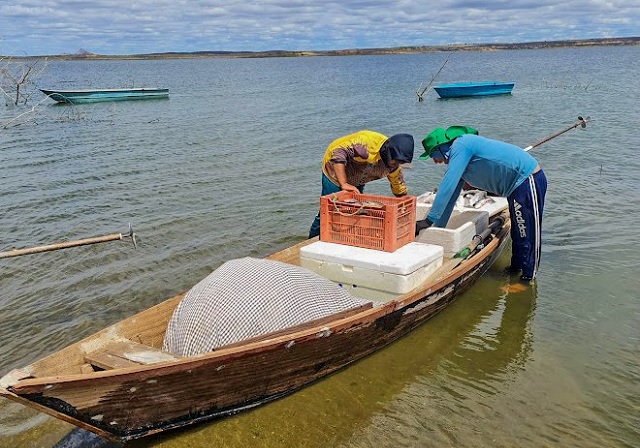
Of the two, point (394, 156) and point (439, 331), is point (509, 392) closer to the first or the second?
point (439, 331)

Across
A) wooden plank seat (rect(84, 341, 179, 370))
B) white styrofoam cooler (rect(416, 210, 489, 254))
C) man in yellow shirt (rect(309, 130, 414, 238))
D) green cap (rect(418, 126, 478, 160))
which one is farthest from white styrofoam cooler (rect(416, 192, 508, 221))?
wooden plank seat (rect(84, 341, 179, 370))

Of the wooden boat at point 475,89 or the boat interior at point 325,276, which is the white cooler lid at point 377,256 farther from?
the wooden boat at point 475,89

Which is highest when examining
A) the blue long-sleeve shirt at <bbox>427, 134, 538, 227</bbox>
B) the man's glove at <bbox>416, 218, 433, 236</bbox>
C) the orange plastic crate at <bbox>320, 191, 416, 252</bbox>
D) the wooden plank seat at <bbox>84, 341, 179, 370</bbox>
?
the blue long-sleeve shirt at <bbox>427, 134, 538, 227</bbox>

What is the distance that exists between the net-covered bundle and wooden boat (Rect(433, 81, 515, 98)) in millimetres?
30199

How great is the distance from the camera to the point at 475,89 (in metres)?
32.9

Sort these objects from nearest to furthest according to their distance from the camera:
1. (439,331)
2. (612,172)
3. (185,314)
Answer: (185,314)
(439,331)
(612,172)

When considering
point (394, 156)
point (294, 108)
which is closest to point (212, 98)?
point (294, 108)

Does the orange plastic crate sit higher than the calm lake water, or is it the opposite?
the orange plastic crate

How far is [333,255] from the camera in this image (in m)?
5.62

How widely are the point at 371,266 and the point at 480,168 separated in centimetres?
200

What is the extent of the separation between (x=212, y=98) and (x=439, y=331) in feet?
105

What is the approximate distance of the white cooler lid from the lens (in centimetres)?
542

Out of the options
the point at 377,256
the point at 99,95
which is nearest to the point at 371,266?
the point at 377,256

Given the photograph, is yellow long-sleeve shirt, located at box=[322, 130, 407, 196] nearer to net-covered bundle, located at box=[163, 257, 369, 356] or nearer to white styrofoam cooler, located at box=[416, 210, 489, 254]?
white styrofoam cooler, located at box=[416, 210, 489, 254]
